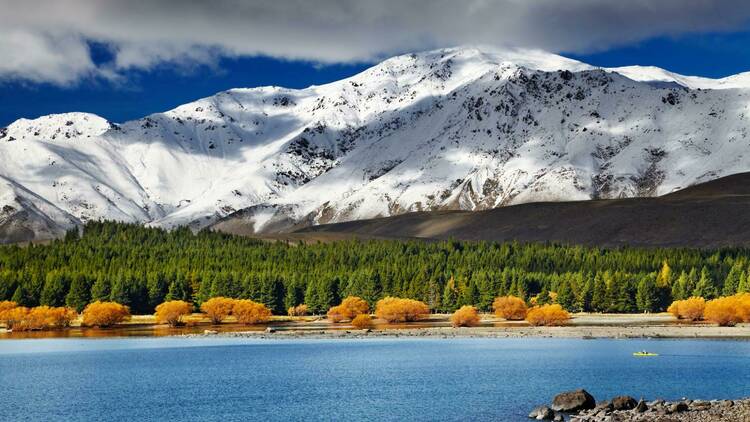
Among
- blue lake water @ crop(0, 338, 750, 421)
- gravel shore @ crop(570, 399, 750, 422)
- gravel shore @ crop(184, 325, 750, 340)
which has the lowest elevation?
gravel shore @ crop(570, 399, 750, 422)

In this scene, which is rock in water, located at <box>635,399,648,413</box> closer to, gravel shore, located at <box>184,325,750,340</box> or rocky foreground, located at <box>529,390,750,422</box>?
rocky foreground, located at <box>529,390,750,422</box>

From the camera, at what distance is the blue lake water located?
96812mm

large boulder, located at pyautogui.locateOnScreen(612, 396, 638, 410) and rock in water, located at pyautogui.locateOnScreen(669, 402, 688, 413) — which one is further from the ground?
large boulder, located at pyautogui.locateOnScreen(612, 396, 638, 410)

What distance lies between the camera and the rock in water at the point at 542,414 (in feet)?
276

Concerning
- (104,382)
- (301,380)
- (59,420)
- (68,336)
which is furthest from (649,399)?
(68,336)

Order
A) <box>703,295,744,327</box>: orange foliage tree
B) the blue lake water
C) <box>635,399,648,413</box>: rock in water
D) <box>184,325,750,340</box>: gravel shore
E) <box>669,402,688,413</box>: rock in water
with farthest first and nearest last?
<box>703,295,744,327</box>: orange foliage tree < <box>184,325,750,340</box>: gravel shore < the blue lake water < <box>635,399,648,413</box>: rock in water < <box>669,402,688,413</box>: rock in water

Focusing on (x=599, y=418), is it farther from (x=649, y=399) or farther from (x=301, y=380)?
(x=301, y=380)

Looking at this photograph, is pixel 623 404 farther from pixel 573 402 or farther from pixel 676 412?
pixel 676 412

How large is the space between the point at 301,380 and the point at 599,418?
159 feet

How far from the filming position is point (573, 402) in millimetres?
86000

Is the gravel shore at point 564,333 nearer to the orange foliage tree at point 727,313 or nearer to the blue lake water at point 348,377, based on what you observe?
the orange foliage tree at point 727,313

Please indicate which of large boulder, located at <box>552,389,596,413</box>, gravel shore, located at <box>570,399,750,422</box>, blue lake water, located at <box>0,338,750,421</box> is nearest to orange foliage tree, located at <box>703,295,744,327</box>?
blue lake water, located at <box>0,338,750,421</box>

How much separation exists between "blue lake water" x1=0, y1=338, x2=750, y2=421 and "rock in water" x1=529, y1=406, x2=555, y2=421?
138cm

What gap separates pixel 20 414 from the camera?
96812 millimetres
